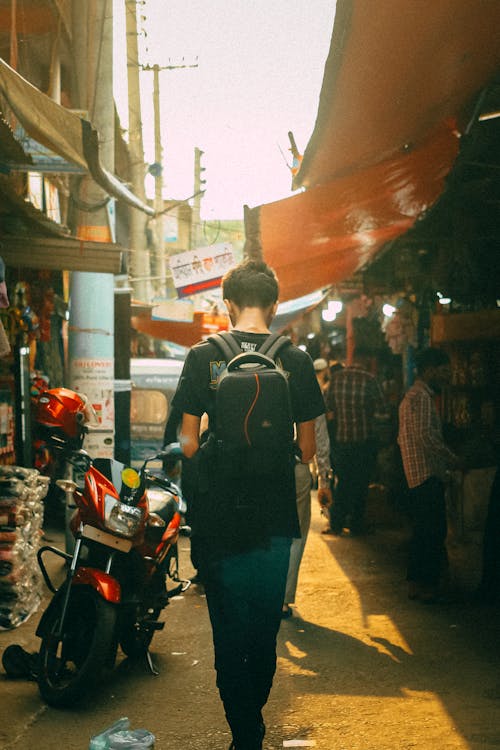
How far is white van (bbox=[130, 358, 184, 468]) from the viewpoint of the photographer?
41.8 ft

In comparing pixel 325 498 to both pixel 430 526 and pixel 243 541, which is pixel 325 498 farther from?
pixel 243 541

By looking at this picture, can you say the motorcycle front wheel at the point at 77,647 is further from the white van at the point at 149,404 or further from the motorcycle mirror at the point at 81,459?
the white van at the point at 149,404

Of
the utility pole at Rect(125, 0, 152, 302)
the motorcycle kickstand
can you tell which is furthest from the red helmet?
the utility pole at Rect(125, 0, 152, 302)

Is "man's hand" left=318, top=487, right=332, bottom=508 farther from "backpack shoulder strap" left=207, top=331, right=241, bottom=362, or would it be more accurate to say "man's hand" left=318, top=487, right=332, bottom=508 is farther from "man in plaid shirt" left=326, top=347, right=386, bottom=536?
"man in plaid shirt" left=326, top=347, right=386, bottom=536

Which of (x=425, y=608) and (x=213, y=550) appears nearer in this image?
(x=213, y=550)

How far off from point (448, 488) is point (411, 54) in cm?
361

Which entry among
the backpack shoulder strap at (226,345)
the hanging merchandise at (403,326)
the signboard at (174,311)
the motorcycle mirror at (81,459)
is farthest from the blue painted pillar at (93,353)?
the signboard at (174,311)

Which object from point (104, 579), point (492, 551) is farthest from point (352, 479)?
point (104, 579)

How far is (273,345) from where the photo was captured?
3576 mm

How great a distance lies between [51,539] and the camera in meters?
10.4

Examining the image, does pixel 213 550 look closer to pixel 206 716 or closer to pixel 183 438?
pixel 183 438

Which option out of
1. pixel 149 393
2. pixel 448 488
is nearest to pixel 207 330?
pixel 149 393

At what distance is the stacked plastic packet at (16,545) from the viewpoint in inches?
238

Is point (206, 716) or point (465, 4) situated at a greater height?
point (465, 4)
